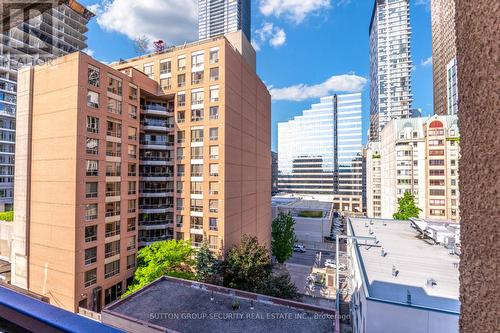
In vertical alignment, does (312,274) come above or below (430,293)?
below

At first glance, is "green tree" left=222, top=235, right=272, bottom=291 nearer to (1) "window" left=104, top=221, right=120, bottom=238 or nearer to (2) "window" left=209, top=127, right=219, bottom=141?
(1) "window" left=104, top=221, right=120, bottom=238

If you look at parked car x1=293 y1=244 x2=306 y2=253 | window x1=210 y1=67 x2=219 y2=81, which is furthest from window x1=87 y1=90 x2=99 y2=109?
parked car x1=293 y1=244 x2=306 y2=253

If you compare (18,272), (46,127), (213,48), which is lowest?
(18,272)

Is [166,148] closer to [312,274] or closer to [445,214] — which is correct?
[312,274]

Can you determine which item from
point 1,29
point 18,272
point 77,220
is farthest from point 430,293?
point 18,272

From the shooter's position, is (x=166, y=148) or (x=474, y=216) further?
(x=166, y=148)

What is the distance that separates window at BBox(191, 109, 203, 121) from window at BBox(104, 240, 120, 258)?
13390 mm

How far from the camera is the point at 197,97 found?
26.4 meters

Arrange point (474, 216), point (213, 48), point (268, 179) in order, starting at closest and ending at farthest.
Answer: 1. point (474, 216)
2. point (213, 48)
3. point (268, 179)

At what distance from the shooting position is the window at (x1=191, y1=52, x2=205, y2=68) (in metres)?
26.2

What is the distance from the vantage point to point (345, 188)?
87812mm

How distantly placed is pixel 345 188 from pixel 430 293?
267 ft

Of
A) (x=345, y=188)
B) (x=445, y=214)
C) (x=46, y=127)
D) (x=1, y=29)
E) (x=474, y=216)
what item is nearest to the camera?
(x=474, y=216)

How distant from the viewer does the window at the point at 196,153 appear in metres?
25.9
